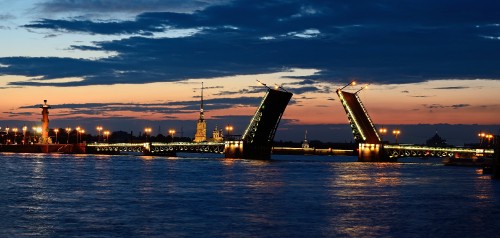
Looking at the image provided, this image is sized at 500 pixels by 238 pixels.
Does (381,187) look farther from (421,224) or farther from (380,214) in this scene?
(421,224)

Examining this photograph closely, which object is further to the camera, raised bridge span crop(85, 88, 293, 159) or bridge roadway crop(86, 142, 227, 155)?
bridge roadway crop(86, 142, 227, 155)

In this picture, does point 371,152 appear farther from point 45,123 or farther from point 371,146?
point 45,123

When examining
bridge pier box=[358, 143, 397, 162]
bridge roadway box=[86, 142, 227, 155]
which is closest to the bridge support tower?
bridge roadway box=[86, 142, 227, 155]

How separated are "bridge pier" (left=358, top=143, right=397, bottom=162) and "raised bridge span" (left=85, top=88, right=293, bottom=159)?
421 inches

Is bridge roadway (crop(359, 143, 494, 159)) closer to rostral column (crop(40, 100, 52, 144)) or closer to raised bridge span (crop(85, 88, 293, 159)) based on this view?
raised bridge span (crop(85, 88, 293, 159))

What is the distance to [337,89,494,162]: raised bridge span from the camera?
88.5 meters

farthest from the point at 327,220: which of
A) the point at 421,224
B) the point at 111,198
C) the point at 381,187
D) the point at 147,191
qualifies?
the point at 381,187

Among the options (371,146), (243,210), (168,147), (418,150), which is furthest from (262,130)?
(243,210)

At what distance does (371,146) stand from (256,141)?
13235mm

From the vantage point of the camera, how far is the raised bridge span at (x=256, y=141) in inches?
3329

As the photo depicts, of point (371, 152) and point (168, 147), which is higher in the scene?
point (168, 147)

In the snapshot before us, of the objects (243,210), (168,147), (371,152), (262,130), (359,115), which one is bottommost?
(243,210)

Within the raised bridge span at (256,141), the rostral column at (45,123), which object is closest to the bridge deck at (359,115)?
the raised bridge span at (256,141)

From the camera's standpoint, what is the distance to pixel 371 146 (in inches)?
3984
